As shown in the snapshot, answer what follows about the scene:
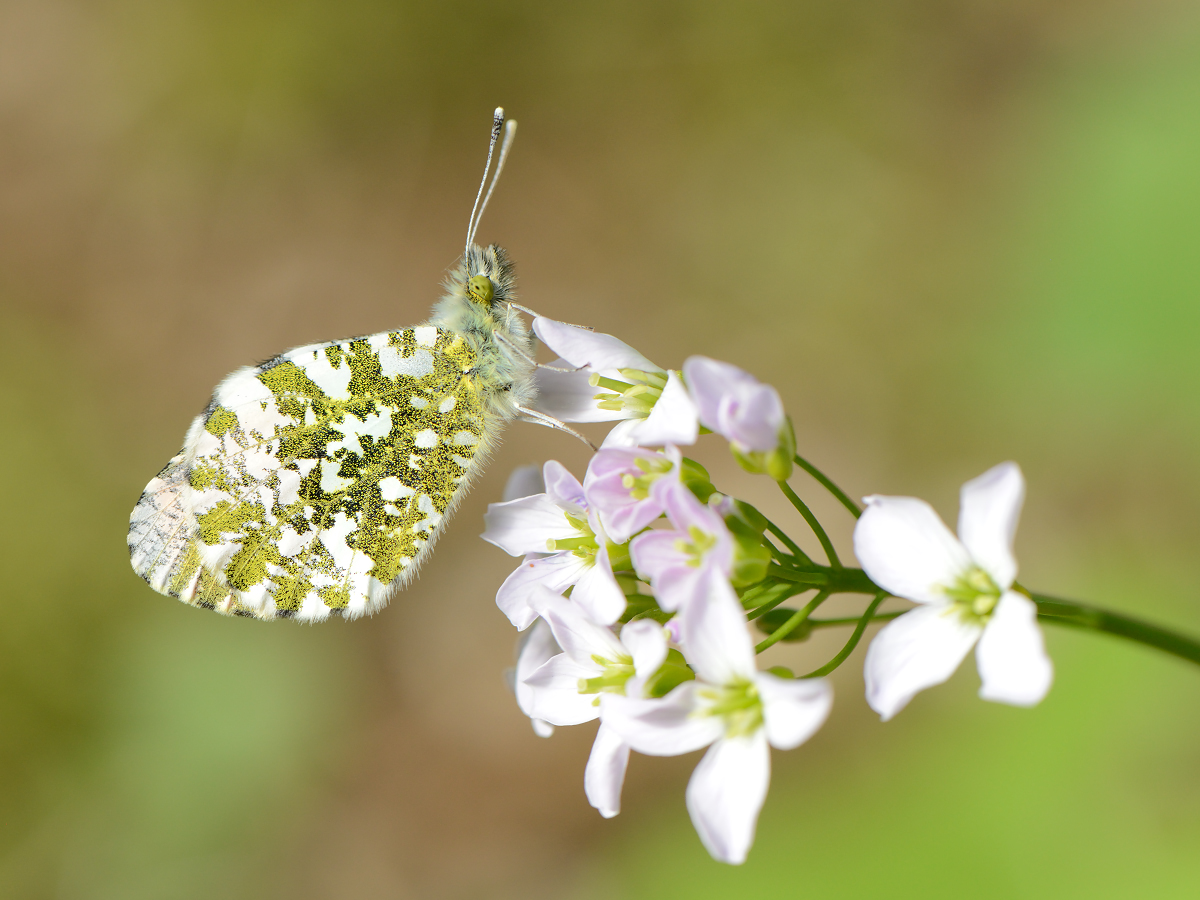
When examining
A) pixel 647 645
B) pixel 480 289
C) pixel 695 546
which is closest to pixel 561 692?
pixel 647 645

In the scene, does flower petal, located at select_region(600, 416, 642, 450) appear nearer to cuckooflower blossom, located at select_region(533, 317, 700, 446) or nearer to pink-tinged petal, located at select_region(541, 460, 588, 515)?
cuckooflower blossom, located at select_region(533, 317, 700, 446)

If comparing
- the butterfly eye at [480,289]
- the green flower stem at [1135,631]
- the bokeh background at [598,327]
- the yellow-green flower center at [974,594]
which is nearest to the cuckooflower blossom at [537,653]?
the yellow-green flower center at [974,594]

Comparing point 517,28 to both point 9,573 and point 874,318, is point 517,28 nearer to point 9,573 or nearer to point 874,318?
point 874,318

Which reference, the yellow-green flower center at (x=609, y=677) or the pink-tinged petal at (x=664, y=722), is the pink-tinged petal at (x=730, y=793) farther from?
the yellow-green flower center at (x=609, y=677)

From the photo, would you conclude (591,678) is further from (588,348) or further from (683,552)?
(588,348)

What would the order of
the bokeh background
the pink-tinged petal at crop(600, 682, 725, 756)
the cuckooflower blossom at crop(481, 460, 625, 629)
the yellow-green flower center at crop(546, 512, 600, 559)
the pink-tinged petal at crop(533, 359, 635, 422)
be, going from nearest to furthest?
the pink-tinged petal at crop(600, 682, 725, 756), the cuckooflower blossom at crop(481, 460, 625, 629), the yellow-green flower center at crop(546, 512, 600, 559), the pink-tinged petal at crop(533, 359, 635, 422), the bokeh background

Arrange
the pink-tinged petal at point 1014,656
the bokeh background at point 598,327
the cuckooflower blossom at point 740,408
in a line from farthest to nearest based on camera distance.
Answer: the bokeh background at point 598,327 < the cuckooflower blossom at point 740,408 < the pink-tinged petal at point 1014,656

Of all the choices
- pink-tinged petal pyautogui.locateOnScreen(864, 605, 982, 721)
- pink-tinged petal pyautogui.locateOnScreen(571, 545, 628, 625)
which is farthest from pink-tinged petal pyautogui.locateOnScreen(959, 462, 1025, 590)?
pink-tinged petal pyautogui.locateOnScreen(571, 545, 628, 625)
